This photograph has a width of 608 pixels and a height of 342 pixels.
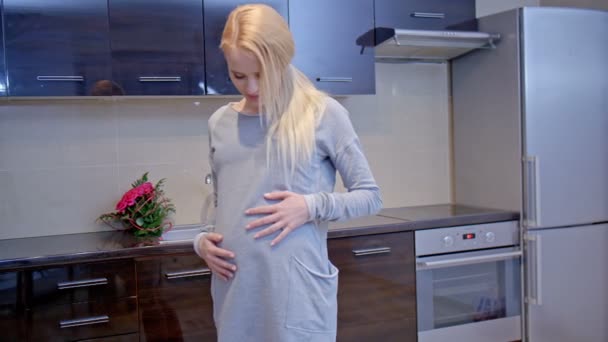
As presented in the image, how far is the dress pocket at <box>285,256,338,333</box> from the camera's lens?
3.26 ft

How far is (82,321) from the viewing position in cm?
183

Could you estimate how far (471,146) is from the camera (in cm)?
286

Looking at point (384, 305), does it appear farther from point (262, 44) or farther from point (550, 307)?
point (262, 44)

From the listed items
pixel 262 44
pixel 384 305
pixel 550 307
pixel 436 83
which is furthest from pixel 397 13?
pixel 262 44

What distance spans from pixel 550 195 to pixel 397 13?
3.70ft


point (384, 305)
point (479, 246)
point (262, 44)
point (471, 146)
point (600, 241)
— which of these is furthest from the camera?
point (471, 146)

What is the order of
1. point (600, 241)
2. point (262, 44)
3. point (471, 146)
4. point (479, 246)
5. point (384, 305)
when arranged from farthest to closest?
point (471, 146), point (600, 241), point (479, 246), point (384, 305), point (262, 44)

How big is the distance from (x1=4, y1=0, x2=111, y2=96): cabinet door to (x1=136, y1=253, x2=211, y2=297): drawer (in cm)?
73

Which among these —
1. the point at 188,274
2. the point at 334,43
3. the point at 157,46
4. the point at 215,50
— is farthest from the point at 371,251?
the point at 157,46

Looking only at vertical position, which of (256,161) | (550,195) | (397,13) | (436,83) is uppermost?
(397,13)

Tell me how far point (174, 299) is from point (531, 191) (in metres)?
1.66

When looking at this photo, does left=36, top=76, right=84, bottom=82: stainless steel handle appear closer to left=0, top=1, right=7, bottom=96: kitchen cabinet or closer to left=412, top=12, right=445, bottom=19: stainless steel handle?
left=0, top=1, right=7, bottom=96: kitchen cabinet

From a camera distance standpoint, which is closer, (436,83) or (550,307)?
(550,307)

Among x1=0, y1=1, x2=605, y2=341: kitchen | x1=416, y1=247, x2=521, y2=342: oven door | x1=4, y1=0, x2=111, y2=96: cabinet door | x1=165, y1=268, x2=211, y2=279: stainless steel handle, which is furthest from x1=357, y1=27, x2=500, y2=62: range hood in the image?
x1=165, y1=268, x2=211, y2=279: stainless steel handle
